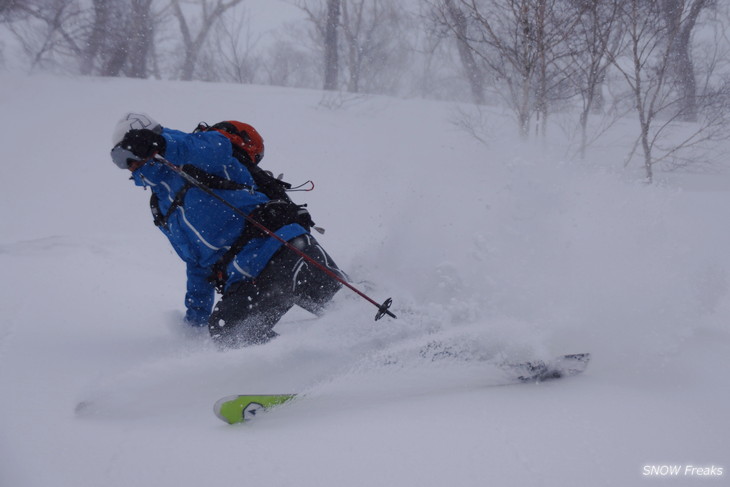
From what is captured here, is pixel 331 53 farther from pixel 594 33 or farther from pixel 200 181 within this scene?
pixel 200 181

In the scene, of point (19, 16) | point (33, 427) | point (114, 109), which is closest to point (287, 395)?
point (33, 427)

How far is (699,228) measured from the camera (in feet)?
18.5

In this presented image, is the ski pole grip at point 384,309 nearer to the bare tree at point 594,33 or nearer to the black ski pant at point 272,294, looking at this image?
the black ski pant at point 272,294

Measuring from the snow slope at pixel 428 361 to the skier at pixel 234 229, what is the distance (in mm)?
209

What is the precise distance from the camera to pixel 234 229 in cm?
282

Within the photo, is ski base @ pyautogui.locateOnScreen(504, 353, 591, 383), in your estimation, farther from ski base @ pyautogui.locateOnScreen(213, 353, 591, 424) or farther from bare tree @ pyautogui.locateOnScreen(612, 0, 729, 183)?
bare tree @ pyautogui.locateOnScreen(612, 0, 729, 183)

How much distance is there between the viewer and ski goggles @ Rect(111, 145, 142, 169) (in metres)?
2.48

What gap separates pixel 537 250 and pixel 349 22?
753 inches

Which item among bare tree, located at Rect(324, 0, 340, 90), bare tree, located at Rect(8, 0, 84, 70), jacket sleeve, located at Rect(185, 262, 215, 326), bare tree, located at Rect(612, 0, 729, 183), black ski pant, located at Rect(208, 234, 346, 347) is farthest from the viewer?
bare tree, located at Rect(324, 0, 340, 90)
